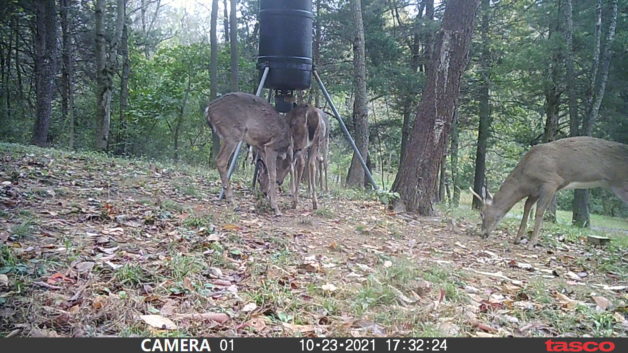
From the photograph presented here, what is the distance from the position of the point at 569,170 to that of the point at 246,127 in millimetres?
4658

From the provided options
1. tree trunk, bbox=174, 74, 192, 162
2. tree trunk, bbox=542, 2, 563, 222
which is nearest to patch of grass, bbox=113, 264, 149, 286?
tree trunk, bbox=542, 2, 563, 222

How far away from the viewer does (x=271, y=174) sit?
6.85 metres

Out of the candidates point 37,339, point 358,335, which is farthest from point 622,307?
point 37,339

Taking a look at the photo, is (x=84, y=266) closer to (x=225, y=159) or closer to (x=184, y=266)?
(x=184, y=266)

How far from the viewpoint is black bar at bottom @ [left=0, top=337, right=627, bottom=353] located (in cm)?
252

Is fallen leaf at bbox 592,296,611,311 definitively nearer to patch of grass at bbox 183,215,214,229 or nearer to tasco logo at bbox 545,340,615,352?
tasco logo at bbox 545,340,615,352

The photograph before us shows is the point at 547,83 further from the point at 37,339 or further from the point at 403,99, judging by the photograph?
the point at 37,339

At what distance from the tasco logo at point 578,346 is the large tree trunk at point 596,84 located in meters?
10.2

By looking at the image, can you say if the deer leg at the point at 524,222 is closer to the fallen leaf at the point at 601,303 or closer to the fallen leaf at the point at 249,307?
the fallen leaf at the point at 601,303

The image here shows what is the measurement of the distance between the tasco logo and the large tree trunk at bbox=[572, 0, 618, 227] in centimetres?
1025

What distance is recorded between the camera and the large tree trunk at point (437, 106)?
7.56 metres

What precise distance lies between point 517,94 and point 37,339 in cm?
1921

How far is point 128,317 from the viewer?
2.90 meters

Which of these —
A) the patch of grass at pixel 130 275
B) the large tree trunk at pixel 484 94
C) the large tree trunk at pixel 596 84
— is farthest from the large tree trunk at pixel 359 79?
the patch of grass at pixel 130 275
